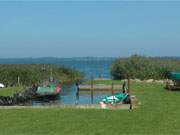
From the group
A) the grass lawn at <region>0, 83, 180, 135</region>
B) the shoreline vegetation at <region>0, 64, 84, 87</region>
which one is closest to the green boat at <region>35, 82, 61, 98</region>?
the shoreline vegetation at <region>0, 64, 84, 87</region>

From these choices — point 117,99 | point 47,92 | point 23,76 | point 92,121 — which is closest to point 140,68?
point 23,76

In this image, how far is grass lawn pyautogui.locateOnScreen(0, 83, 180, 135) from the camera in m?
20.7

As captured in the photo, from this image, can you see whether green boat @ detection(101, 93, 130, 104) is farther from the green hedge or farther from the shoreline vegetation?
the green hedge

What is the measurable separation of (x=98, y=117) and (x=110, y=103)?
19.7ft

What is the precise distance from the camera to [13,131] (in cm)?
2081

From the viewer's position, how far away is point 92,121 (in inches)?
920

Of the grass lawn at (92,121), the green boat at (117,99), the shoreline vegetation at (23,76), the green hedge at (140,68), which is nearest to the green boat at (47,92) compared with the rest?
the shoreline vegetation at (23,76)

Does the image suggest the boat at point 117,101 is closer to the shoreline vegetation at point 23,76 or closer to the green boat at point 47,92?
the green boat at point 47,92

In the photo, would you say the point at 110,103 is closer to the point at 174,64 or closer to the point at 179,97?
the point at 179,97

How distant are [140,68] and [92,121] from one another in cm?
3702

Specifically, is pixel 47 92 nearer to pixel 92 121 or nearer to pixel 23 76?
pixel 23 76

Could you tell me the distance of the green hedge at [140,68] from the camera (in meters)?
59.0

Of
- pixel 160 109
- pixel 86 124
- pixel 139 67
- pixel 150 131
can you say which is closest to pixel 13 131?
pixel 86 124

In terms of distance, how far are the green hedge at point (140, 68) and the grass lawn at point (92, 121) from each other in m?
28.9
